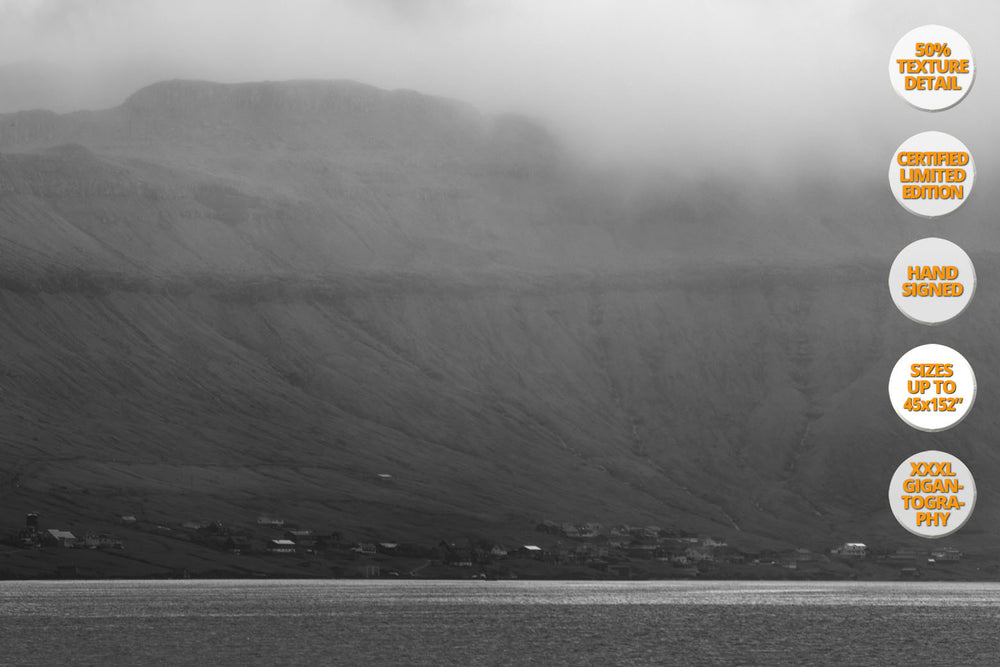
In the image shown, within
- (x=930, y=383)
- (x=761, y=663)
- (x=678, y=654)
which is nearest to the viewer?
(x=930, y=383)

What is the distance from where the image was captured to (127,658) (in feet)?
520

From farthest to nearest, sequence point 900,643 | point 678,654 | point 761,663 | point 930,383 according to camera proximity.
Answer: point 900,643 < point 678,654 < point 761,663 < point 930,383

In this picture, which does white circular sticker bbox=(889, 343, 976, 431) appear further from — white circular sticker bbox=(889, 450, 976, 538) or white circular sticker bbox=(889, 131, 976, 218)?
white circular sticker bbox=(889, 131, 976, 218)

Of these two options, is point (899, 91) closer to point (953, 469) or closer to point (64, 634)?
point (953, 469)

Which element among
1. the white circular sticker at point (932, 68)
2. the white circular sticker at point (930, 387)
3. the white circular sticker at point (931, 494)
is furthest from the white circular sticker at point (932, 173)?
the white circular sticker at point (931, 494)

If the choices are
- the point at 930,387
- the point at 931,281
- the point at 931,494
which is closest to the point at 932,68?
the point at 931,281

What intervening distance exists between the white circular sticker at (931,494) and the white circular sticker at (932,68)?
8.78 meters

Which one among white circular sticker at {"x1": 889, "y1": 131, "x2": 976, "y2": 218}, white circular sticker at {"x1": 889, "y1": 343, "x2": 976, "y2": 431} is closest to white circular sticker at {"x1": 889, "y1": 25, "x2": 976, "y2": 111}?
white circular sticker at {"x1": 889, "y1": 131, "x2": 976, "y2": 218}

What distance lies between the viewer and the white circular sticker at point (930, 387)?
35.5 m

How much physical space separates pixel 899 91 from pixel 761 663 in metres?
123

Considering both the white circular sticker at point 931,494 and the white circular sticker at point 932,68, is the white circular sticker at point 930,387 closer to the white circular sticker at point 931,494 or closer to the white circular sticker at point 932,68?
the white circular sticker at point 931,494

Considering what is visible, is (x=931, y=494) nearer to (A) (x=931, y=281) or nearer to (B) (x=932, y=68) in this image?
(A) (x=931, y=281)

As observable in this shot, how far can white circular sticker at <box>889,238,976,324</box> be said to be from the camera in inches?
1400

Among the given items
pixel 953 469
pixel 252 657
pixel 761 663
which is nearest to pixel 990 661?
pixel 761 663
